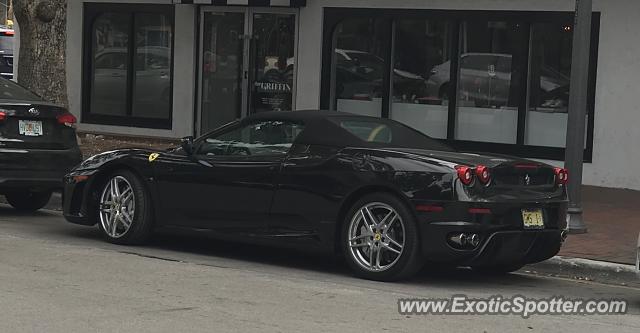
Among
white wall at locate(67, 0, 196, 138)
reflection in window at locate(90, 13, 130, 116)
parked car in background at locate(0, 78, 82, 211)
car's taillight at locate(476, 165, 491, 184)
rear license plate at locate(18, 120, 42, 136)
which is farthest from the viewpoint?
reflection in window at locate(90, 13, 130, 116)

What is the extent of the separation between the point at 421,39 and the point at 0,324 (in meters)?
11.4

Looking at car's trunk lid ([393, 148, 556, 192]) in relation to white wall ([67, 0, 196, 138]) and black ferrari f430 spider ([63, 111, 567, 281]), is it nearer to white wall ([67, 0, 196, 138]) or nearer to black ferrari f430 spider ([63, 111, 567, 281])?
black ferrari f430 spider ([63, 111, 567, 281])

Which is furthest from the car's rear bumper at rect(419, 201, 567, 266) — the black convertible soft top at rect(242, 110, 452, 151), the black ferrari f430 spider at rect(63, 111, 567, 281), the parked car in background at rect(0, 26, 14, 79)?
the parked car in background at rect(0, 26, 14, 79)

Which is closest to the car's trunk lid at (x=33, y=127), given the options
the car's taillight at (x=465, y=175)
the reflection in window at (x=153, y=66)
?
the car's taillight at (x=465, y=175)

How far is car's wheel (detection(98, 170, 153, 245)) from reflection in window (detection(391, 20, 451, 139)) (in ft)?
26.2

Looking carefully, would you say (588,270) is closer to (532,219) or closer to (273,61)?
(532,219)

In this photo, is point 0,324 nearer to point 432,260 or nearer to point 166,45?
point 432,260

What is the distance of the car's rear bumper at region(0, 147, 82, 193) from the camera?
1077cm

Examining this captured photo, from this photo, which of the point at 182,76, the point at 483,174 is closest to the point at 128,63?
the point at 182,76

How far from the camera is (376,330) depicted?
21.1 ft

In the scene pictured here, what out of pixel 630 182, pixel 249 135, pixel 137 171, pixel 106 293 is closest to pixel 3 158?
pixel 137 171

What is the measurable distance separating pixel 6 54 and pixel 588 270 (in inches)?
902

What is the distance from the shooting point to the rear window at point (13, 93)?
441 inches

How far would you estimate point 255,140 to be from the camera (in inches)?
354
